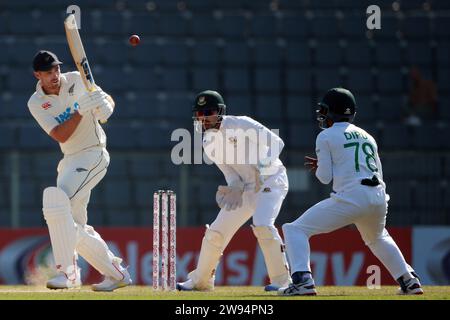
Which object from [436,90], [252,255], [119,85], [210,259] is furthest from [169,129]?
[210,259]

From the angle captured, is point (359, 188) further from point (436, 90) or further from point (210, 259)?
point (436, 90)

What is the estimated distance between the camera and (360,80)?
1520 centimetres

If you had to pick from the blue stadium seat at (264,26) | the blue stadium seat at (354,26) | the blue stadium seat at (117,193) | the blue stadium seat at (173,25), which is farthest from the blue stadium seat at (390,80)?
the blue stadium seat at (117,193)

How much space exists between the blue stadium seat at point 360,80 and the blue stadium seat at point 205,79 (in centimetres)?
170

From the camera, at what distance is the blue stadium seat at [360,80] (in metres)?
15.1

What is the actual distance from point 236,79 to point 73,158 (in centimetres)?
673

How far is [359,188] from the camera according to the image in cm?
789

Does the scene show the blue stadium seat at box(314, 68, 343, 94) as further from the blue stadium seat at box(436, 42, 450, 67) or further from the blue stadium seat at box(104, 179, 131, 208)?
the blue stadium seat at box(104, 179, 131, 208)

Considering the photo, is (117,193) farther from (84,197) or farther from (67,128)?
(67,128)

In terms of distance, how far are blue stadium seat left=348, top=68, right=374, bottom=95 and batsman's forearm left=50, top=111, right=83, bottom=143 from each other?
7173 millimetres

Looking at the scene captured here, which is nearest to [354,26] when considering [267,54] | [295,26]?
[295,26]

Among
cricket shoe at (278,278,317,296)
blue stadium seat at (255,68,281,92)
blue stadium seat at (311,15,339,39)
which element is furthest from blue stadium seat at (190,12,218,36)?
cricket shoe at (278,278,317,296)

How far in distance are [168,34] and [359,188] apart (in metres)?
7.99

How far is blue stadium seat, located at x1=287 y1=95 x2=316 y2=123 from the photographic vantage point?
48.5 feet
